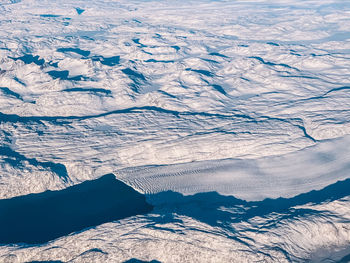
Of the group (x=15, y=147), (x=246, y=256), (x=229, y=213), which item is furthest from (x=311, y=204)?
(x=15, y=147)

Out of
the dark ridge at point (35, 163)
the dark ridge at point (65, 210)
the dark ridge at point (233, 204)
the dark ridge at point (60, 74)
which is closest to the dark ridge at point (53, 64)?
the dark ridge at point (60, 74)

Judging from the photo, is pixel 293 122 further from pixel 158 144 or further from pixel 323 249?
pixel 323 249

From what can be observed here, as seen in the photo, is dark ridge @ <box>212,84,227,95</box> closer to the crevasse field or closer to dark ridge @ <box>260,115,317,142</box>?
the crevasse field

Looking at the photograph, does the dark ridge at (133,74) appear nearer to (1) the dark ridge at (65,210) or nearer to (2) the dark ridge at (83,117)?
(2) the dark ridge at (83,117)

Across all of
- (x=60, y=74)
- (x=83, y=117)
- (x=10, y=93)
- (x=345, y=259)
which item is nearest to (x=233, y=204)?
(x=345, y=259)

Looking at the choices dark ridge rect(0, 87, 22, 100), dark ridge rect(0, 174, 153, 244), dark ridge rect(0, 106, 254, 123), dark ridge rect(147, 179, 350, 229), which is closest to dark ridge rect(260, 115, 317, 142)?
dark ridge rect(0, 106, 254, 123)

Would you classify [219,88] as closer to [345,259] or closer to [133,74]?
[133,74]
